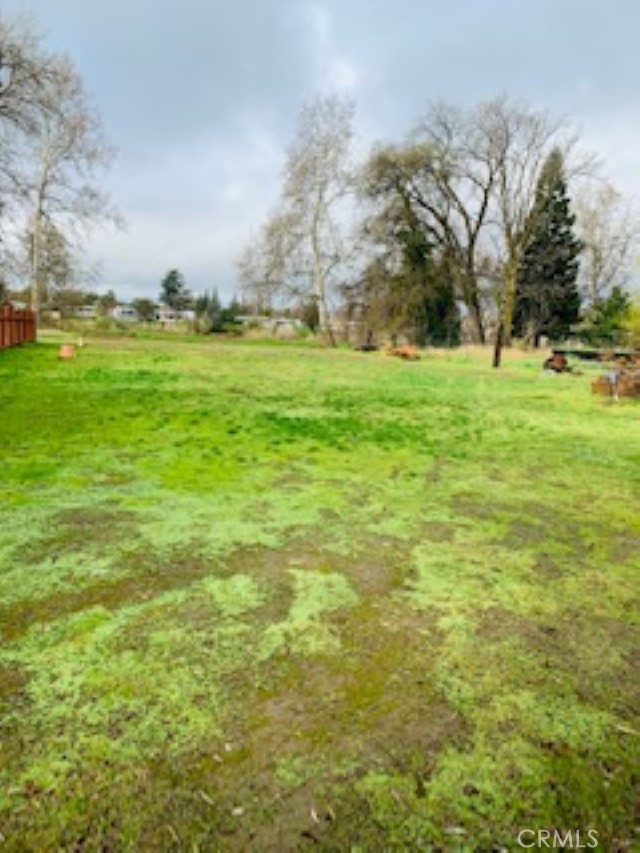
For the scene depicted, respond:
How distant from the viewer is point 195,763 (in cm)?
162

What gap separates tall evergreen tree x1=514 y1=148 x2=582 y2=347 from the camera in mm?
34406

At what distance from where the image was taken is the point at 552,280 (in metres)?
35.7

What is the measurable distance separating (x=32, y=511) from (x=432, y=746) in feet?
9.13

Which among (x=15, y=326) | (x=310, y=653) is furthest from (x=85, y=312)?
(x=310, y=653)

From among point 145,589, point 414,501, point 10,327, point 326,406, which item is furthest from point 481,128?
point 145,589

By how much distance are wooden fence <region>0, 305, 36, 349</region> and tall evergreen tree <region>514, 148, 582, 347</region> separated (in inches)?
1002

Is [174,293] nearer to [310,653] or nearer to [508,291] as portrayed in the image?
[508,291]

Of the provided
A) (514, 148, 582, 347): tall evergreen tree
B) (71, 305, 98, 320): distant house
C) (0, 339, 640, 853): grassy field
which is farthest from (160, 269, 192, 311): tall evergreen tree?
(0, 339, 640, 853): grassy field

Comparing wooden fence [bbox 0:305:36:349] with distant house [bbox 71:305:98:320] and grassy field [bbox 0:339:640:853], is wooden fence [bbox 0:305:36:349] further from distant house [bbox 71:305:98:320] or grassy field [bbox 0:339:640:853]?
distant house [bbox 71:305:98:320]

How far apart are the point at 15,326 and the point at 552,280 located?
30.1 metres

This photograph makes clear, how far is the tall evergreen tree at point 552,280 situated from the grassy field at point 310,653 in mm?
31721

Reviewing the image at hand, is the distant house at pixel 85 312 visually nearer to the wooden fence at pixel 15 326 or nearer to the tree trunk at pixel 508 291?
the wooden fence at pixel 15 326

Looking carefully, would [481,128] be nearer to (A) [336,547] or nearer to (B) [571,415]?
(B) [571,415]

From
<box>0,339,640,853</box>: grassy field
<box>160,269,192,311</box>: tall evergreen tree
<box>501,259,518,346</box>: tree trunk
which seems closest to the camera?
<box>0,339,640,853</box>: grassy field
